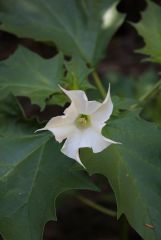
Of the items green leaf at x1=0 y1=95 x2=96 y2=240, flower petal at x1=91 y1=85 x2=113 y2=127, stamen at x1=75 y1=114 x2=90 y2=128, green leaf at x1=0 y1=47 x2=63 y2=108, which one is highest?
flower petal at x1=91 y1=85 x2=113 y2=127

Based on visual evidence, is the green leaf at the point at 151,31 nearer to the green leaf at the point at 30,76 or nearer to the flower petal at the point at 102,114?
the green leaf at the point at 30,76

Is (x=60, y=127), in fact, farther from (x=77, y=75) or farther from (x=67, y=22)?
(x=67, y=22)

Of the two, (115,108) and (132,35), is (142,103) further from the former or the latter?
(132,35)

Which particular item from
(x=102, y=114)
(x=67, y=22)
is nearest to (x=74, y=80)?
(x=102, y=114)

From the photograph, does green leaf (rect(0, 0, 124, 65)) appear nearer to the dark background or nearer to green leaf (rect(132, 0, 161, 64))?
green leaf (rect(132, 0, 161, 64))

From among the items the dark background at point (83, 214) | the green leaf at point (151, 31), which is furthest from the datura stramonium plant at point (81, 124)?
the dark background at point (83, 214)

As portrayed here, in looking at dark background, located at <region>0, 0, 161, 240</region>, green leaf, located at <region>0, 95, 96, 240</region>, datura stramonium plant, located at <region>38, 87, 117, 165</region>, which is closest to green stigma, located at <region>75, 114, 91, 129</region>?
datura stramonium plant, located at <region>38, 87, 117, 165</region>
